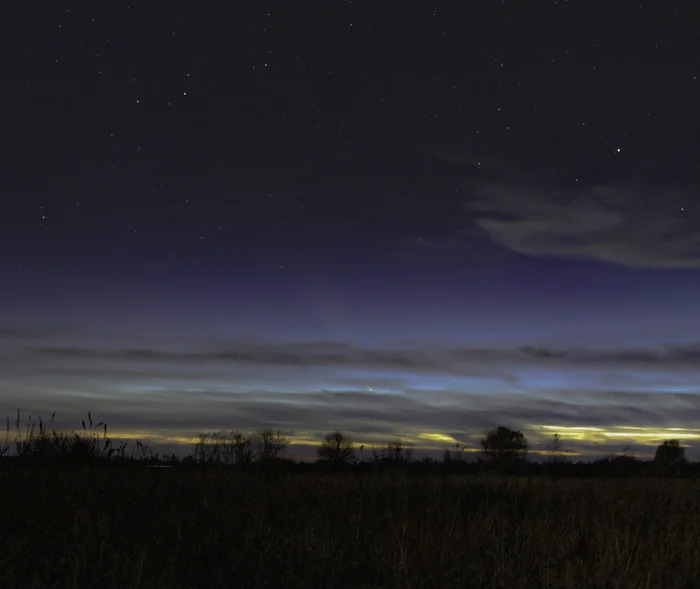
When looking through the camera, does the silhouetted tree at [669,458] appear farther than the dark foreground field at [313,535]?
Yes

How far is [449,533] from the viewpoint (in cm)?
934

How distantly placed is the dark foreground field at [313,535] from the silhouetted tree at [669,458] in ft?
16.7

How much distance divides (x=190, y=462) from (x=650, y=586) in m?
9.49

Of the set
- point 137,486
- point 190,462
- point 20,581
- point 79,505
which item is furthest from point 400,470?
point 20,581

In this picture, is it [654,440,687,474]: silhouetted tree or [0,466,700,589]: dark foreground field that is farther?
[654,440,687,474]: silhouetted tree

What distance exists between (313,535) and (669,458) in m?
15.5

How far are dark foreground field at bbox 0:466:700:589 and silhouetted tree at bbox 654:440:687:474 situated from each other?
5078 millimetres

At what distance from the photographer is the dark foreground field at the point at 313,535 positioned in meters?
7.27

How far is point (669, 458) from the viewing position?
20938 millimetres

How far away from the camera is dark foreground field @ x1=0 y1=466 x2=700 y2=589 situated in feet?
23.9

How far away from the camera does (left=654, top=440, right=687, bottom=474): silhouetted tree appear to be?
18.3 metres

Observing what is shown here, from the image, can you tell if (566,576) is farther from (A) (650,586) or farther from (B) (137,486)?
(B) (137,486)

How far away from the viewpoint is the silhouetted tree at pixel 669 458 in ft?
60.1

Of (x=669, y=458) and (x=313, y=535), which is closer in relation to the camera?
(x=313, y=535)
